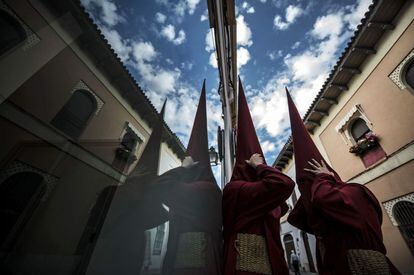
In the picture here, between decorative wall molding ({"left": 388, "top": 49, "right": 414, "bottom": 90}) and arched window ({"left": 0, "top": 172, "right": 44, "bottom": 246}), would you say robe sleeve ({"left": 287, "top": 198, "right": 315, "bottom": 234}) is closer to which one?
arched window ({"left": 0, "top": 172, "right": 44, "bottom": 246})

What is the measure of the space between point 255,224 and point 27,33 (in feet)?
4.23

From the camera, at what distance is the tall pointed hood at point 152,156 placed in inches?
26.8

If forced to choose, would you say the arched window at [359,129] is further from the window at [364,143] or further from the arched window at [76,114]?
the arched window at [76,114]

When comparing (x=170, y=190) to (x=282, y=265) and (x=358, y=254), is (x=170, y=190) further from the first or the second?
(x=358, y=254)

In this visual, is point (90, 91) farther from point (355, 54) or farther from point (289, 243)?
point (289, 243)

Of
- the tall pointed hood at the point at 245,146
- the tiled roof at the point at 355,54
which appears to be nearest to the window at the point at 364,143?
the tiled roof at the point at 355,54

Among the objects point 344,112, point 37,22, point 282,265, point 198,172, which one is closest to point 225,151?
point 198,172

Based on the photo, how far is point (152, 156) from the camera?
2.34 ft

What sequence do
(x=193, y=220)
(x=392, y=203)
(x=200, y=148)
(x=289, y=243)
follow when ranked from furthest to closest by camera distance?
(x=289, y=243) < (x=392, y=203) < (x=200, y=148) < (x=193, y=220)

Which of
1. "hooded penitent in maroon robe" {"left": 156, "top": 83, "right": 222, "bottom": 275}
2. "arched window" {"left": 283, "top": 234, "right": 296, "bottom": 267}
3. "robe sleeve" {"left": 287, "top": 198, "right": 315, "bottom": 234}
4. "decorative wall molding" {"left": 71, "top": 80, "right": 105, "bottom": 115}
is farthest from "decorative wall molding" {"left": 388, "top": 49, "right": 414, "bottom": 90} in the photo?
"arched window" {"left": 283, "top": 234, "right": 296, "bottom": 267}

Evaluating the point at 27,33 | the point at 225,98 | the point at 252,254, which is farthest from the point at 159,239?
the point at 225,98

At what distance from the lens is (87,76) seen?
1.88ft

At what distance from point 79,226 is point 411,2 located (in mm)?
7505

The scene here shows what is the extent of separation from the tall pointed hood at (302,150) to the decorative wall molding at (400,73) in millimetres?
5122
